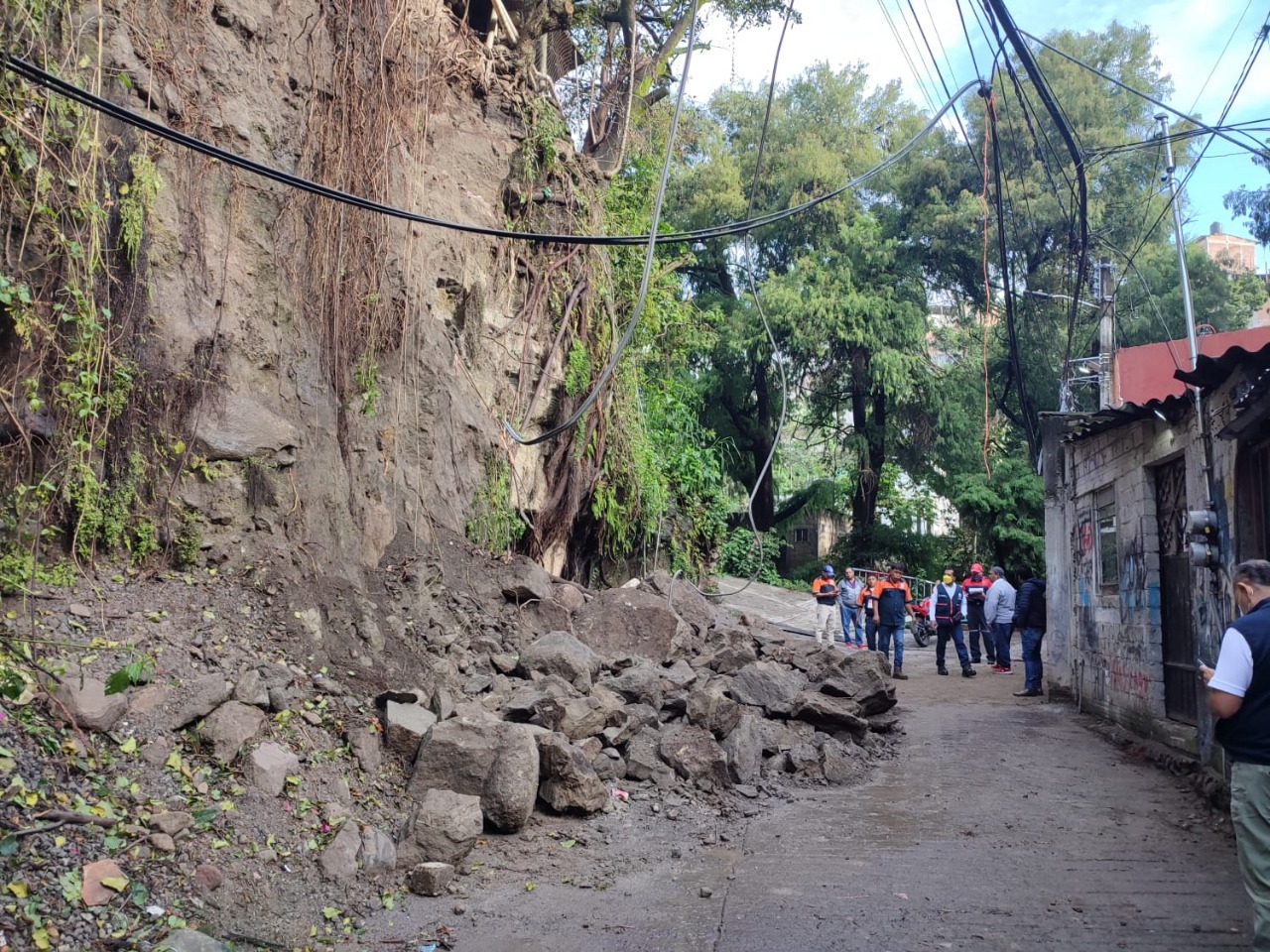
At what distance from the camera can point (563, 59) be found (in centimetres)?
1527

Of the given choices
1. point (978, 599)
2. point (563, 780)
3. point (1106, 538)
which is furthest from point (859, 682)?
point (978, 599)

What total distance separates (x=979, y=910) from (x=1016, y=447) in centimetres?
2735

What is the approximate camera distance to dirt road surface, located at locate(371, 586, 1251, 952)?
5020mm

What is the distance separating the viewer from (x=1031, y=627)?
48.3 ft

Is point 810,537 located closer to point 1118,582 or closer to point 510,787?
point 1118,582

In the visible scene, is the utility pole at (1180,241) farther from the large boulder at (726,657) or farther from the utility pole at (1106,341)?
the utility pole at (1106,341)

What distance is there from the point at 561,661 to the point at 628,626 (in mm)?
1998

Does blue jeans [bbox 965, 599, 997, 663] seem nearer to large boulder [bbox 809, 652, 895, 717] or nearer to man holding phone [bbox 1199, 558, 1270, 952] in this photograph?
large boulder [bbox 809, 652, 895, 717]

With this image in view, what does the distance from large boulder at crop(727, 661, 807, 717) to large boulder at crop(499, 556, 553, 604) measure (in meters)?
2.13

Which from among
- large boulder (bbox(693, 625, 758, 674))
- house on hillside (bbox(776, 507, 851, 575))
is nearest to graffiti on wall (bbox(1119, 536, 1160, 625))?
large boulder (bbox(693, 625, 758, 674))

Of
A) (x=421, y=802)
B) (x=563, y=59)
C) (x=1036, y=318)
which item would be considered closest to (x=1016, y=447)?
(x=1036, y=318)

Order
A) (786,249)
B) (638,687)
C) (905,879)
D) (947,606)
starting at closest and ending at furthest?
(905,879)
(638,687)
(947,606)
(786,249)

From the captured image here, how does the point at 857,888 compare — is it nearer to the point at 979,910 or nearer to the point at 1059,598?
the point at 979,910

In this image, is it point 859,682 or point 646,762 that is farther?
point 859,682
